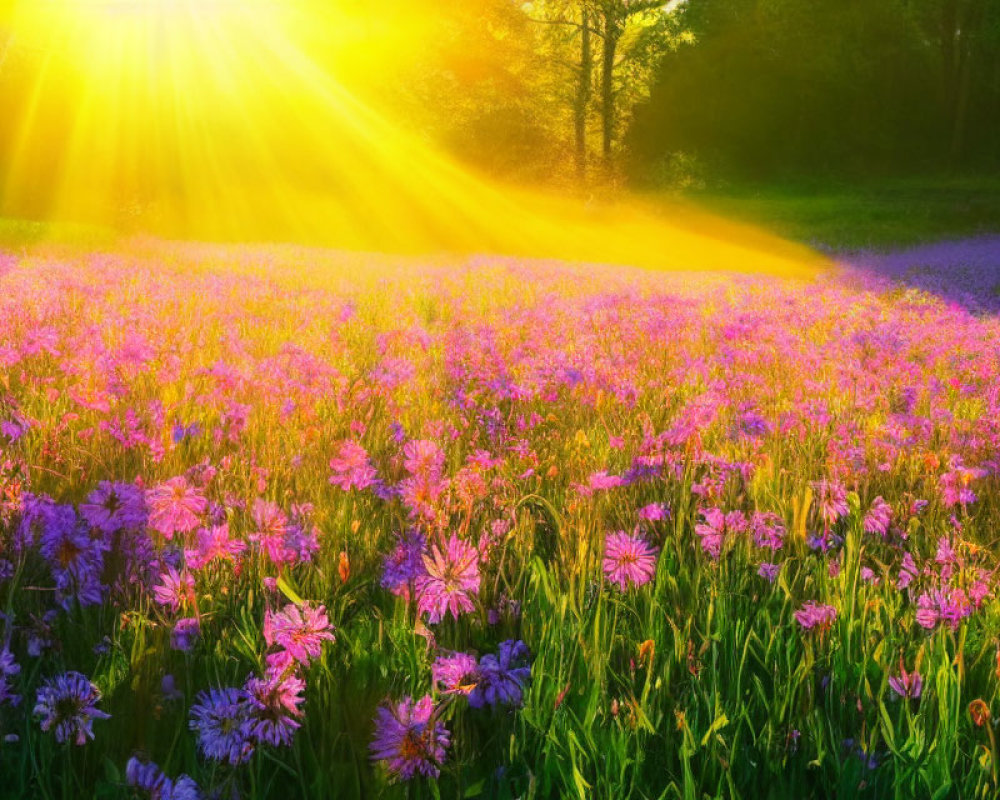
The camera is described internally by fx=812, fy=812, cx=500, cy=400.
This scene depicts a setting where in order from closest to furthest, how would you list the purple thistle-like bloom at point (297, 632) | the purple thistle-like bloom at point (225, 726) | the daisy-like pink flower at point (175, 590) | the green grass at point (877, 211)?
the purple thistle-like bloom at point (225, 726), the purple thistle-like bloom at point (297, 632), the daisy-like pink flower at point (175, 590), the green grass at point (877, 211)

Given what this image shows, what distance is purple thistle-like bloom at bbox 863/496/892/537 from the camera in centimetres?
233

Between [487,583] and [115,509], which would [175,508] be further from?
[487,583]

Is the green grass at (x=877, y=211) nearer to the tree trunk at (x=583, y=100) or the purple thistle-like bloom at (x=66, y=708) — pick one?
the tree trunk at (x=583, y=100)

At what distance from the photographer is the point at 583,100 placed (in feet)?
94.4

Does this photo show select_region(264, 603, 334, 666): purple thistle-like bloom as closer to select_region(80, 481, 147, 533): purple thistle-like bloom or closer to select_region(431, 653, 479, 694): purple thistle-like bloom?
select_region(431, 653, 479, 694): purple thistle-like bloom

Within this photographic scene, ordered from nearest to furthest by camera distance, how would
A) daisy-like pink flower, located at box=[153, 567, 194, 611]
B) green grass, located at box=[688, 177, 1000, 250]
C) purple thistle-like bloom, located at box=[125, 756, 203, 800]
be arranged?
purple thistle-like bloom, located at box=[125, 756, 203, 800] < daisy-like pink flower, located at box=[153, 567, 194, 611] < green grass, located at box=[688, 177, 1000, 250]

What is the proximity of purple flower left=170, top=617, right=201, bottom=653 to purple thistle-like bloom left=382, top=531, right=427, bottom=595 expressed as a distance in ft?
1.37

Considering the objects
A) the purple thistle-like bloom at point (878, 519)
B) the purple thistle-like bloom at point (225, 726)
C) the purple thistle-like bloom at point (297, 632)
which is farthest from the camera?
the purple thistle-like bloom at point (878, 519)

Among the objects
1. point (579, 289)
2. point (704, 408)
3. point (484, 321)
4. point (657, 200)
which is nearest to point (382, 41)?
point (657, 200)

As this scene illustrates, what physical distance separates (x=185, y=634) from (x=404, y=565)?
50cm

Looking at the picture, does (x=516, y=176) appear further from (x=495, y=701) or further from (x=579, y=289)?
(x=495, y=701)

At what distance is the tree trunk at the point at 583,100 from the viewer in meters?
28.0

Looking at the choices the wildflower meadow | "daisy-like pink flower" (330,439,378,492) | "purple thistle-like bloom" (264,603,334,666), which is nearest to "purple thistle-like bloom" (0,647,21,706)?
the wildflower meadow

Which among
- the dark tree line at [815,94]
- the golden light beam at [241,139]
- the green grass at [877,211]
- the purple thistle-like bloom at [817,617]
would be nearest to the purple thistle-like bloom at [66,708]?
the purple thistle-like bloom at [817,617]
